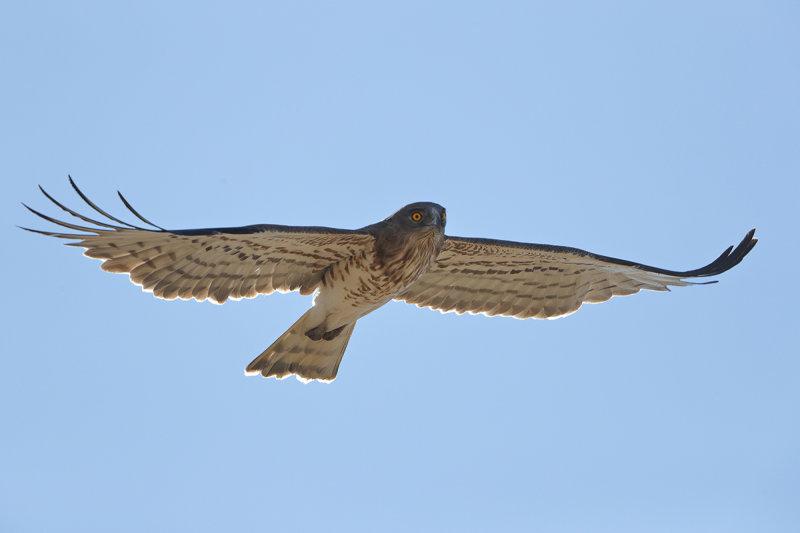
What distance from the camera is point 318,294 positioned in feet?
37.4

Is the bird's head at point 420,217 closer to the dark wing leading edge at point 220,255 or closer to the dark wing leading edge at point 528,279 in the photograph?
the dark wing leading edge at point 220,255

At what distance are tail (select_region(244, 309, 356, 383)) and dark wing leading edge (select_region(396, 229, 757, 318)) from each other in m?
0.98

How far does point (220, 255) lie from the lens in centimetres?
1077

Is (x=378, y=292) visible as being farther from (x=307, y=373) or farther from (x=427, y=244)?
(x=307, y=373)

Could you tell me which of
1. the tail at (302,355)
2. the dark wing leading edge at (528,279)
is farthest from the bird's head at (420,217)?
the tail at (302,355)

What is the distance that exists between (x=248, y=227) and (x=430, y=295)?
2960mm

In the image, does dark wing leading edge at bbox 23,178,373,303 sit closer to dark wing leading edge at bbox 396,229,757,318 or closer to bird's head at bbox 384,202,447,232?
bird's head at bbox 384,202,447,232

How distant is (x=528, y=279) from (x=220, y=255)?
378 centimetres

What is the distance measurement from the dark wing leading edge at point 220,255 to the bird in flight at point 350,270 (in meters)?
0.01

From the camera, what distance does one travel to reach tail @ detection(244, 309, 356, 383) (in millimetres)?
11648

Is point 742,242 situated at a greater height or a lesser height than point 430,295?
greater

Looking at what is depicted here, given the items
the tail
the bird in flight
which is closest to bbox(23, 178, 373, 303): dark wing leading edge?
the bird in flight

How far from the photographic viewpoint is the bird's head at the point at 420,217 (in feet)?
34.3

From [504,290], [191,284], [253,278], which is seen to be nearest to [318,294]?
[253,278]
